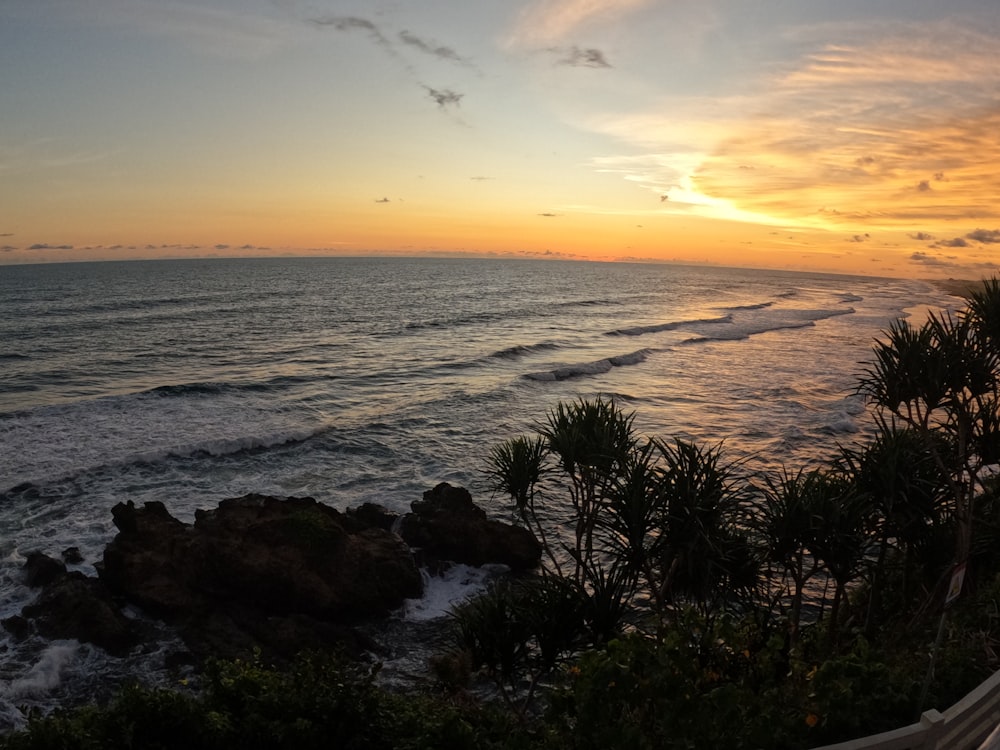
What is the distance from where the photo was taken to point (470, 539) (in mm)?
18141

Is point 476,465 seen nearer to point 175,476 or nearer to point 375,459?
point 375,459

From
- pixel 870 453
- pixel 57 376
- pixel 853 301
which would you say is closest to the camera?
pixel 870 453

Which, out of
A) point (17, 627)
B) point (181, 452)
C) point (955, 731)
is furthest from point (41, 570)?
point (955, 731)

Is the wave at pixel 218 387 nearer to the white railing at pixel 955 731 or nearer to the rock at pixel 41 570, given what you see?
the rock at pixel 41 570

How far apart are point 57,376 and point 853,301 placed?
122 metres

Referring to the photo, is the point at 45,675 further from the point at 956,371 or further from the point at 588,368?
the point at 588,368

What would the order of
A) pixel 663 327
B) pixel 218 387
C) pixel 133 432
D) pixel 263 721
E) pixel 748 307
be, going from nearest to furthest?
pixel 263 721, pixel 133 432, pixel 218 387, pixel 663 327, pixel 748 307

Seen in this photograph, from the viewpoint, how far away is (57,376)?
1597 inches

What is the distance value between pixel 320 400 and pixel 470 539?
67.3ft

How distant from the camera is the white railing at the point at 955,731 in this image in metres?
4.92

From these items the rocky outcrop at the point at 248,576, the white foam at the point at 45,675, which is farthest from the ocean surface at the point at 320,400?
the rocky outcrop at the point at 248,576

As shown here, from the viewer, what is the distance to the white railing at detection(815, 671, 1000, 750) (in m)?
4.92

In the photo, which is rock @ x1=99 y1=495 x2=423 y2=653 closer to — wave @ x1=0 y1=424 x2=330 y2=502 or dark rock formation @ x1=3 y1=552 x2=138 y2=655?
dark rock formation @ x1=3 y1=552 x2=138 y2=655

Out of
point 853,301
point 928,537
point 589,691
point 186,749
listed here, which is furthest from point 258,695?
point 853,301
